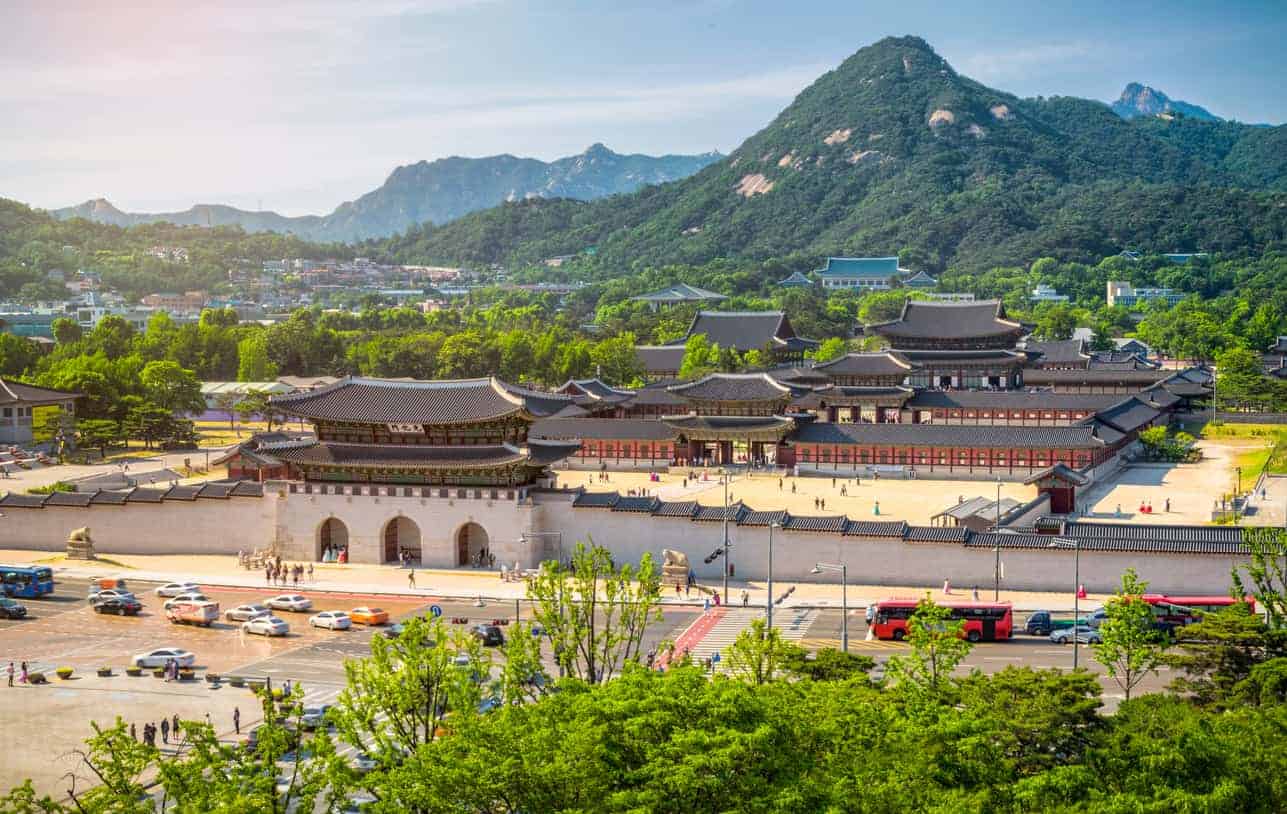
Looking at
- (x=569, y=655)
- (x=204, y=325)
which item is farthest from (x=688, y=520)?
(x=204, y=325)

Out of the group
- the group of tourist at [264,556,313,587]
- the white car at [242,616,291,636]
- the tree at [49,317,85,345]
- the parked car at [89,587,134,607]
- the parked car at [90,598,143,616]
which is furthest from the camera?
the tree at [49,317,85,345]

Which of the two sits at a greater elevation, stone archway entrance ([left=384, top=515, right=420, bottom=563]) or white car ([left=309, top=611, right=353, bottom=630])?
stone archway entrance ([left=384, top=515, right=420, bottom=563])

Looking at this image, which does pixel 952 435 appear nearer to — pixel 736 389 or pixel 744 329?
pixel 736 389

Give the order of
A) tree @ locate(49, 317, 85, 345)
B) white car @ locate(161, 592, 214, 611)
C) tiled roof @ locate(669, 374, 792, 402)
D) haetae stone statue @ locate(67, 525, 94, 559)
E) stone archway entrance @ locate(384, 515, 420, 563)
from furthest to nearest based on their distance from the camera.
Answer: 1. tree @ locate(49, 317, 85, 345)
2. tiled roof @ locate(669, 374, 792, 402)
3. haetae stone statue @ locate(67, 525, 94, 559)
4. stone archway entrance @ locate(384, 515, 420, 563)
5. white car @ locate(161, 592, 214, 611)

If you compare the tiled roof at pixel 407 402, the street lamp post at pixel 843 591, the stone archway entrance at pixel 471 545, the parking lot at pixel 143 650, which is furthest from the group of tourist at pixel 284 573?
the street lamp post at pixel 843 591

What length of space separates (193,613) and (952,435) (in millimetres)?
43273

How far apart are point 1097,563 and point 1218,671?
1514 centimetres

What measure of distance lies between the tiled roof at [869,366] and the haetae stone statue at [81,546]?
51.8m

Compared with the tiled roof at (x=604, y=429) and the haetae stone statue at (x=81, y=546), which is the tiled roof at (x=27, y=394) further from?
the haetae stone statue at (x=81, y=546)

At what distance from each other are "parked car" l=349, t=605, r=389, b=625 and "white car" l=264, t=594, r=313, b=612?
103 inches

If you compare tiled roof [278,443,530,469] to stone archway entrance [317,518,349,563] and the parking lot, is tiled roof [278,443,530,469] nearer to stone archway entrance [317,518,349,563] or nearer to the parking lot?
stone archway entrance [317,518,349,563]

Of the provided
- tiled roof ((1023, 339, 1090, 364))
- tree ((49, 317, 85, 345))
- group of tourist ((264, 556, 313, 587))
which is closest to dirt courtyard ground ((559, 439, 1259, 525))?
group of tourist ((264, 556, 313, 587))

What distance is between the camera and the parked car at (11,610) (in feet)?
148

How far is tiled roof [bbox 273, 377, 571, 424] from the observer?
5197cm
